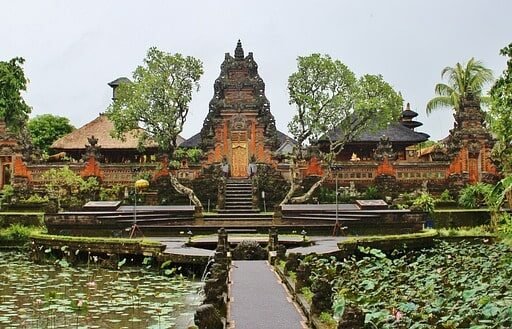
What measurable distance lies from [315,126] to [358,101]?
229cm

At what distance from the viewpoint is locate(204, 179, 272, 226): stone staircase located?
2681 cm

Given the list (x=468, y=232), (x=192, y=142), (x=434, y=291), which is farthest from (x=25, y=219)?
(x=434, y=291)

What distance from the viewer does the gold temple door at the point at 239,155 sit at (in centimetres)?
3447

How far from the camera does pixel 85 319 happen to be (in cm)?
1101

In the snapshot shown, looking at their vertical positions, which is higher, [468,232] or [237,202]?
[237,202]

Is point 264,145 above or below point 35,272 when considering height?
above

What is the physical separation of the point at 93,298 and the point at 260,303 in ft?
12.3

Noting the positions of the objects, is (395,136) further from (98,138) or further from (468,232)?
(98,138)

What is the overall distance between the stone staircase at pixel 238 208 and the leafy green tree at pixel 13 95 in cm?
1155

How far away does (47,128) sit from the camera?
55844 millimetres

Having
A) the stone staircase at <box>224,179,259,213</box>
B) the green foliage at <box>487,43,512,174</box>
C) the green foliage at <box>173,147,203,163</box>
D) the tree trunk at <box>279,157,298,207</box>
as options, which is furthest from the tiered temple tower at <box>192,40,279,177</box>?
the green foliage at <box>487,43,512,174</box>

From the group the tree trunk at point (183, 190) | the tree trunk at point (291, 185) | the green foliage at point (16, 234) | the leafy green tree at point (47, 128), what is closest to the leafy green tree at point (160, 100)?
the tree trunk at point (183, 190)

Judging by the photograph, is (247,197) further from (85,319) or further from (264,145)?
(85,319)

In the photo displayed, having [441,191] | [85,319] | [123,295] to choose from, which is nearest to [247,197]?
[441,191]
